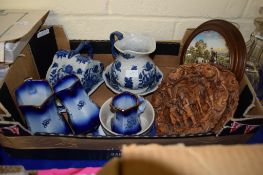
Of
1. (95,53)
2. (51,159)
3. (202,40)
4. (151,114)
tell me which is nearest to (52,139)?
(51,159)

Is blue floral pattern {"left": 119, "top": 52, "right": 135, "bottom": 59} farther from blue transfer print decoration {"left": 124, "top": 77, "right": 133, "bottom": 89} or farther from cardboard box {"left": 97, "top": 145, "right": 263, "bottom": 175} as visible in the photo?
cardboard box {"left": 97, "top": 145, "right": 263, "bottom": 175}

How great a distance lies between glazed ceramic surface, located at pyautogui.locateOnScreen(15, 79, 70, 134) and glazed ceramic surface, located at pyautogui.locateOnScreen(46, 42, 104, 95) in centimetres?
12

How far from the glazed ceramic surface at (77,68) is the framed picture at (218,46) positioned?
289 mm

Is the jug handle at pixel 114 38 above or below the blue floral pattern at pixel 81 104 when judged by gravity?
above

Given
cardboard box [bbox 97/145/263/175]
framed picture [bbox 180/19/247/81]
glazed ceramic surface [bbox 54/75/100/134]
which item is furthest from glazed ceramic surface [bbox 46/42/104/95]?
cardboard box [bbox 97/145/263/175]

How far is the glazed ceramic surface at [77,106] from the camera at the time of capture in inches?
25.5

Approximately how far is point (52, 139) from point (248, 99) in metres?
0.48

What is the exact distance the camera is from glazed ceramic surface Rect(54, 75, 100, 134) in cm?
65

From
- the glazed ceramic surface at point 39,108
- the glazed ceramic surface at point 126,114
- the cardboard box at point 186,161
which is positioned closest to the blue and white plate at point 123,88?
the glazed ceramic surface at point 126,114

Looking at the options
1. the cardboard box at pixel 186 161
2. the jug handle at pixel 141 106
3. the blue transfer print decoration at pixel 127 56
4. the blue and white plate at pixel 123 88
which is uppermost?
the cardboard box at pixel 186 161

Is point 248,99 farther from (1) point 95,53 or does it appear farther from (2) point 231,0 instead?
(1) point 95,53

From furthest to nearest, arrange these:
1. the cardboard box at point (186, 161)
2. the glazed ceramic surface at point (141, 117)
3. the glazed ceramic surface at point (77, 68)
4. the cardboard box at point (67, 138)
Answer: the glazed ceramic surface at point (77, 68)
the glazed ceramic surface at point (141, 117)
the cardboard box at point (67, 138)
the cardboard box at point (186, 161)

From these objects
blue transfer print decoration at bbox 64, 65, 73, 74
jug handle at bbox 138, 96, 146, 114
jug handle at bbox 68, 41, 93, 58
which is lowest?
jug handle at bbox 138, 96, 146, 114

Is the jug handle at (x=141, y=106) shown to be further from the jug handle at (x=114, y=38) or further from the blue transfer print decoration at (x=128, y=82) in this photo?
the jug handle at (x=114, y=38)
